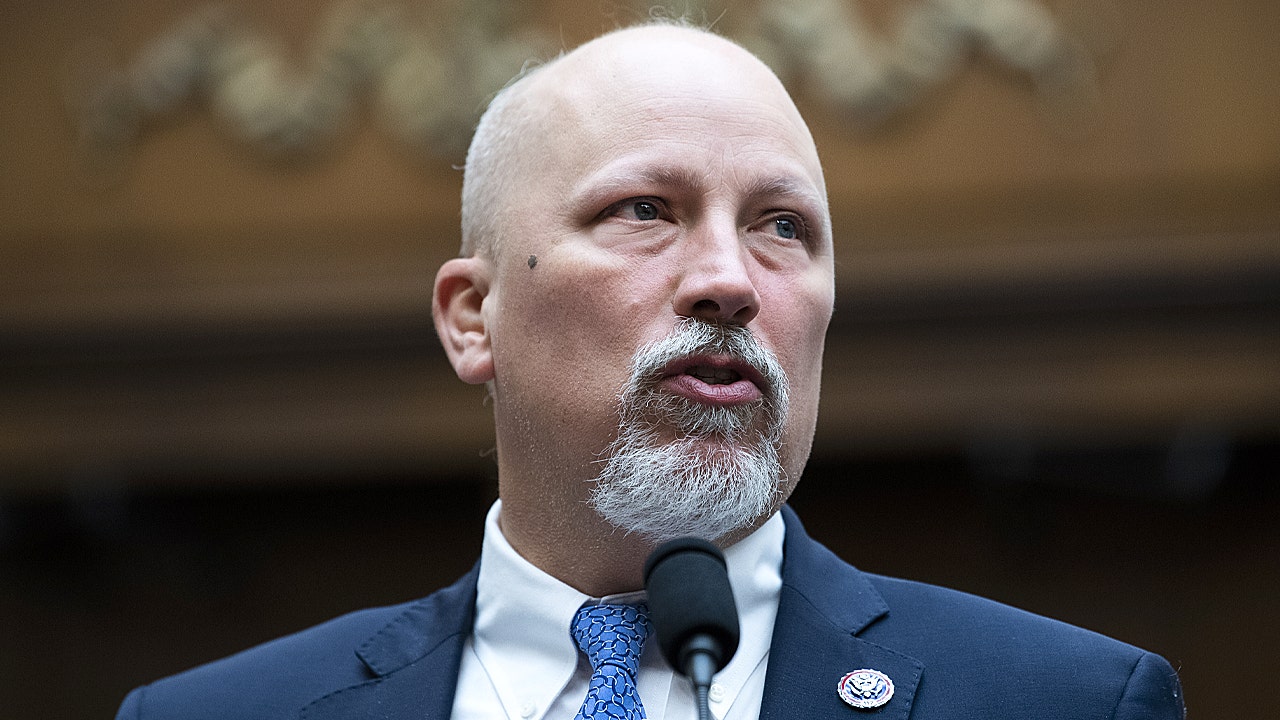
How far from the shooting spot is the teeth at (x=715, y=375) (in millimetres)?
1953

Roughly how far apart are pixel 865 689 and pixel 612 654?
371 mm

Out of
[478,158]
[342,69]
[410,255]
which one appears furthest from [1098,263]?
[478,158]

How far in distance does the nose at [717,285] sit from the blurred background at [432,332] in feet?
11.4

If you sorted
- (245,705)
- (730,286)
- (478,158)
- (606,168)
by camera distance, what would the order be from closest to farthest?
(730,286), (606,168), (245,705), (478,158)

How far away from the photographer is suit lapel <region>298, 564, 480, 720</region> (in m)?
2.10

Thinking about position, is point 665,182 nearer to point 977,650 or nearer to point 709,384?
point 709,384

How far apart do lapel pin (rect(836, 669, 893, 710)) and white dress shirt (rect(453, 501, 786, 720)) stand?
13cm

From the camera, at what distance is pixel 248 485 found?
19.9ft

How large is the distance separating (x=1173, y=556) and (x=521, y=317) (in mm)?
4477

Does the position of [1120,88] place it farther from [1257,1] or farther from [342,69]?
[342,69]

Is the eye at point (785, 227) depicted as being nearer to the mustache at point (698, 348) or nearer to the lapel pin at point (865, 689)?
the mustache at point (698, 348)

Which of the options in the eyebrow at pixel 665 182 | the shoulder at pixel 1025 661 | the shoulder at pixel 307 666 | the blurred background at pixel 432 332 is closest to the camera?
the shoulder at pixel 1025 661

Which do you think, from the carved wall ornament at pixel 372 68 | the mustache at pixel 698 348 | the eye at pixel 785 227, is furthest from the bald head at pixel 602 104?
the carved wall ornament at pixel 372 68

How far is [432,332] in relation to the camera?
580cm
